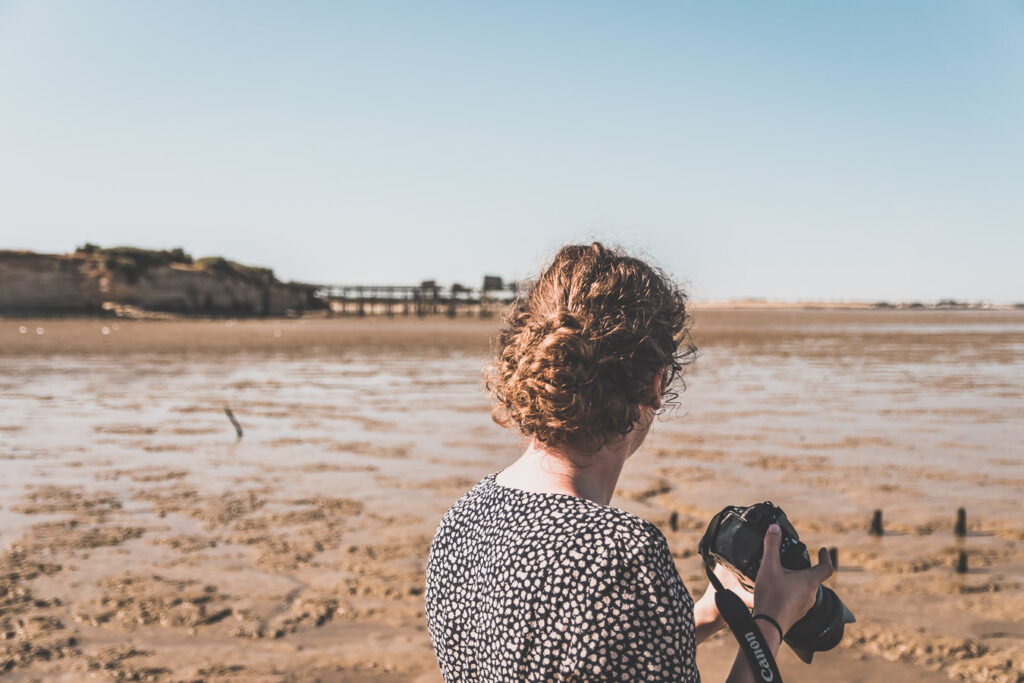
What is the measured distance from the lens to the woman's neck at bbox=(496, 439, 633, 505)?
1.53 m

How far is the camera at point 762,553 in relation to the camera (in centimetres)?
159

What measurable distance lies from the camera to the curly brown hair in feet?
1.01

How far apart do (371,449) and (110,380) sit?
877cm

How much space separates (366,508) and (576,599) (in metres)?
5.30

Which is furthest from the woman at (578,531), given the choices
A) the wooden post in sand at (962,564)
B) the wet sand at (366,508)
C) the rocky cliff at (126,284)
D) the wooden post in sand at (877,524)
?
the rocky cliff at (126,284)

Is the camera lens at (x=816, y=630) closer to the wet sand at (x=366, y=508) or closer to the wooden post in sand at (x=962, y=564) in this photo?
the wet sand at (x=366, y=508)

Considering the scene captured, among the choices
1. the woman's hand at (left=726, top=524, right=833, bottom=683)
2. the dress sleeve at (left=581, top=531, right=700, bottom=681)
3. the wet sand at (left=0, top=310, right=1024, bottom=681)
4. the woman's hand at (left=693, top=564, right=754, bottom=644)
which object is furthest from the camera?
the wet sand at (left=0, top=310, right=1024, bottom=681)

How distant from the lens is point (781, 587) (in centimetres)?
154

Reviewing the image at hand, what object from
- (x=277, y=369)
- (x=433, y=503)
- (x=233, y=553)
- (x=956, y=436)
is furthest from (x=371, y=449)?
(x=277, y=369)

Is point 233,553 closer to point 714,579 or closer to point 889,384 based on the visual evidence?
point 714,579

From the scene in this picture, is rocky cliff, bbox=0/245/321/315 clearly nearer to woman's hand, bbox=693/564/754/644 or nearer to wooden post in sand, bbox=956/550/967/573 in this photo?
wooden post in sand, bbox=956/550/967/573

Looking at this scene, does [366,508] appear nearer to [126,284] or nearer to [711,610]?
[711,610]

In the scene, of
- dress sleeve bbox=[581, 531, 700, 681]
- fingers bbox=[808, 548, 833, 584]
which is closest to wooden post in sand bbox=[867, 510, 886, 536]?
fingers bbox=[808, 548, 833, 584]

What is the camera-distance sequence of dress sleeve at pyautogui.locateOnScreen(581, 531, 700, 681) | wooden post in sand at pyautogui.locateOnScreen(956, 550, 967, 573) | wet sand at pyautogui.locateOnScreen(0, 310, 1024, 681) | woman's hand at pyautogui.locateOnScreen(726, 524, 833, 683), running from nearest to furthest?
dress sleeve at pyautogui.locateOnScreen(581, 531, 700, 681) → woman's hand at pyautogui.locateOnScreen(726, 524, 833, 683) → wet sand at pyautogui.locateOnScreen(0, 310, 1024, 681) → wooden post in sand at pyautogui.locateOnScreen(956, 550, 967, 573)
